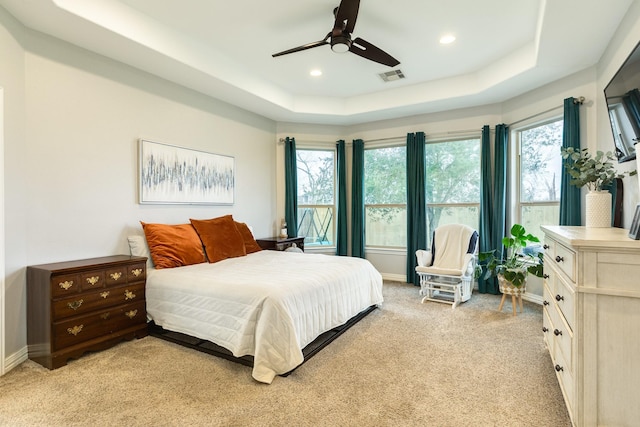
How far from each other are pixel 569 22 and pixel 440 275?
2689 millimetres

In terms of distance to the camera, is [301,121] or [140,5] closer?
[140,5]

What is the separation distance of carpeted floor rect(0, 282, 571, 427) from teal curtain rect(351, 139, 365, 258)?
2.56 meters

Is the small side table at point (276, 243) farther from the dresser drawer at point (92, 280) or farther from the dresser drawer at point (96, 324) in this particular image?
the dresser drawer at point (92, 280)

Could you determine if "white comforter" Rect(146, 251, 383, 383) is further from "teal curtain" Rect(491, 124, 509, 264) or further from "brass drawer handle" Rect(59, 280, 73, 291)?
"teal curtain" Rect(491, 124, 509, 264)

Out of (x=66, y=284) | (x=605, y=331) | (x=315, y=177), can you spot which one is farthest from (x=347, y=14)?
(x=315, y=177)

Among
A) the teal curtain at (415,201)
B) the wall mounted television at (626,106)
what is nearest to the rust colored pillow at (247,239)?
the teal curtain at (415,201)

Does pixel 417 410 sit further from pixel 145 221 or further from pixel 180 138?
pixel 180 138

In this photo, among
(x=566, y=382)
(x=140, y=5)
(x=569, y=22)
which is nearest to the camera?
(x=566, y=382)

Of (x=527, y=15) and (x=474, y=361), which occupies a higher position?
(x=527, y=15)

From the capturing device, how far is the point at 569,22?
2.49m

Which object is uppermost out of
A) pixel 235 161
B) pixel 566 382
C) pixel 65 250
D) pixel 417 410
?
pixel 235 161

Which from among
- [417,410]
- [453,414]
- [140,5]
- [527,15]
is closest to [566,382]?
[453,414]

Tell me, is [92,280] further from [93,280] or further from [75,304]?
[75,304]

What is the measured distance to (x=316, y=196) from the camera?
5676 millimetres
